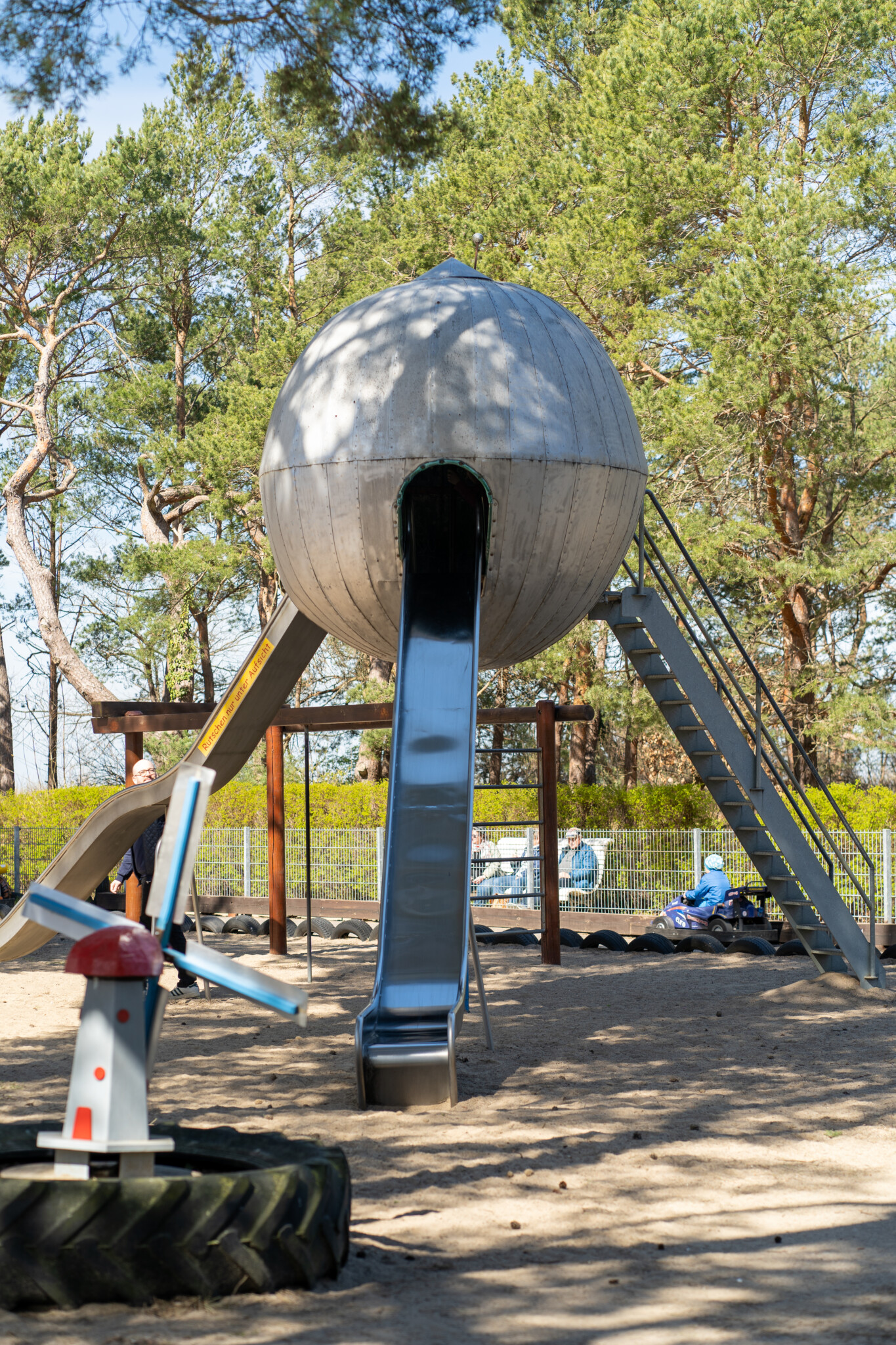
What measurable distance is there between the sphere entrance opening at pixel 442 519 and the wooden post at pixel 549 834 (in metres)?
4.23

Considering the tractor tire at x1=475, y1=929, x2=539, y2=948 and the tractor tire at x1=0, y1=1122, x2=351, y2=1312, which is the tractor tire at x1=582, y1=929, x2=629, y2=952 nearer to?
the tractor tire at x1=475, y1=929, x2=539, y2=948

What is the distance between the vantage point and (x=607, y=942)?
15.6m

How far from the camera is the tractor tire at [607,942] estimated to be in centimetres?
1561

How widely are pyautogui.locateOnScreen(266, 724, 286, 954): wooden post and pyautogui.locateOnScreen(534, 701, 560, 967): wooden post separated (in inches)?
110

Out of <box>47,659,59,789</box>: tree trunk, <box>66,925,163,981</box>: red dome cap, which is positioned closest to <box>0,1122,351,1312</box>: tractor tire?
<box>66,925,163,981</box>: red dome cap

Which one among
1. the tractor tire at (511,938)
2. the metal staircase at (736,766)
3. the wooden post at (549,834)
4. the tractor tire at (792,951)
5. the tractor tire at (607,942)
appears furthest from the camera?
the tractor tire at (511,938)

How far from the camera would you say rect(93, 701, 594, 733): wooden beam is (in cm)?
1323

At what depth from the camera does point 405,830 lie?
858cm

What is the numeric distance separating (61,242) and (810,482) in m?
16.9

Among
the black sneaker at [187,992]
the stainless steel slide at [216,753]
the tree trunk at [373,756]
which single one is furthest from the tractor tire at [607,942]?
the tree trunk at [373,756]

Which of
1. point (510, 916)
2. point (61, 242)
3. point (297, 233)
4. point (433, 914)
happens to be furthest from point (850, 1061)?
point (297, 233)

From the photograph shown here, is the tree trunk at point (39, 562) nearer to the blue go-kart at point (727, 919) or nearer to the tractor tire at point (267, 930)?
the tractor tire at point (267, 930)

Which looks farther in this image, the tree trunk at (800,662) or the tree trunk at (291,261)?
the tree trunk at (291,261)

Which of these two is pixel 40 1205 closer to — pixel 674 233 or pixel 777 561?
pixel 777 561
